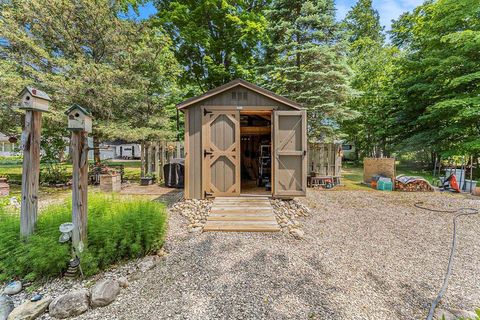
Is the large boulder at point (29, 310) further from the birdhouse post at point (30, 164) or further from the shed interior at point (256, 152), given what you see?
the shed interior at point (256, 152)

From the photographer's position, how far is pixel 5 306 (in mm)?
2295

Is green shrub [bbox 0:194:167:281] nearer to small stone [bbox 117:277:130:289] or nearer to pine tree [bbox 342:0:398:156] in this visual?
small stone [bbox 117:277:130:289]

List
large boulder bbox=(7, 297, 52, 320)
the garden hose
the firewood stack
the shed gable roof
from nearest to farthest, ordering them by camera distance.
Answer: large boulder bbox=(7, 297, 52, 320), the garden hose, the shed gable roof, the firewood stack

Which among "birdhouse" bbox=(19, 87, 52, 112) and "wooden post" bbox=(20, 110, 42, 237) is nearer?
"birdhouse" bbox=(19, 87, 52, 112)

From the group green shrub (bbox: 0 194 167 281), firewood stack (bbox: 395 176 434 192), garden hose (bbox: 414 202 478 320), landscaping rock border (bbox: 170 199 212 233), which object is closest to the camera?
garden hose (bbox: 414 202 478 320)

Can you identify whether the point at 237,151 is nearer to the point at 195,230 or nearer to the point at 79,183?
the point at 195,230

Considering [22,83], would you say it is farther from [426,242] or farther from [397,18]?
[397,18]

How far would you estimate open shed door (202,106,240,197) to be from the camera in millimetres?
5684

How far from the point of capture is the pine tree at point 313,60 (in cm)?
995

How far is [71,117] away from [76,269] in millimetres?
1930

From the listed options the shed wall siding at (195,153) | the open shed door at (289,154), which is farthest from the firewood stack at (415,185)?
the shed wall siding at (195,153)

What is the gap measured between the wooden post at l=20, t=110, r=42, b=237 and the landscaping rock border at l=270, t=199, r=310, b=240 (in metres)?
3.97

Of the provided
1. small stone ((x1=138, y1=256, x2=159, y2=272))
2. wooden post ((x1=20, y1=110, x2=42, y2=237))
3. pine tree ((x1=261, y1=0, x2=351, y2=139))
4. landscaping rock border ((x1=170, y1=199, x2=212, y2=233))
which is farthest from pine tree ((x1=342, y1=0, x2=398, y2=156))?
wooden post ((x1=20, y1=110, x2=42, y2=237))

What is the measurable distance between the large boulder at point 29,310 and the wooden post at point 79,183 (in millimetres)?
706
